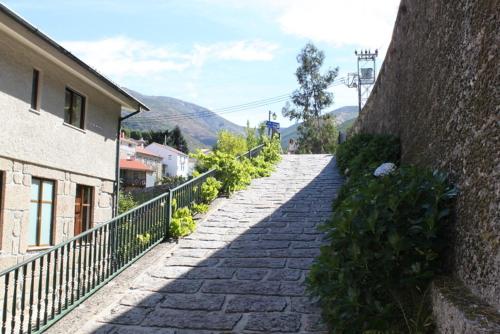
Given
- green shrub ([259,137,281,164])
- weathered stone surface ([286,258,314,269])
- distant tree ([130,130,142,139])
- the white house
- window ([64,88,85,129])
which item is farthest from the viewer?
distant tree ([130,130,142,139])

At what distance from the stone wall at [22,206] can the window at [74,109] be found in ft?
4.41

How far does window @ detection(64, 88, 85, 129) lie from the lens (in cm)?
1080

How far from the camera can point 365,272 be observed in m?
3.37

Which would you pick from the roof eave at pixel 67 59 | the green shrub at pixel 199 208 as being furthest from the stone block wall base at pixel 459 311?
the roof eave at pixel 67 59

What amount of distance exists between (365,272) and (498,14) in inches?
74.4

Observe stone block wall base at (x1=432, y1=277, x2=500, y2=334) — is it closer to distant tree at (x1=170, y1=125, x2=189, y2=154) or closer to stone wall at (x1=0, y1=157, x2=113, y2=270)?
stone wall at (x1=0, y1=157, x2=113, y2=270)

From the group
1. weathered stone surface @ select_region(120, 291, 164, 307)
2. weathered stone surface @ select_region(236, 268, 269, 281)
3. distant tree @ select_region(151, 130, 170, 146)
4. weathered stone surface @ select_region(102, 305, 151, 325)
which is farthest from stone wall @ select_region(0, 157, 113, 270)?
distant tree @ select_region(151, 130, 170, 146)

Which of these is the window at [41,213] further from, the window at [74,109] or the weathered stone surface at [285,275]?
the weathered stone surface at [285,275]

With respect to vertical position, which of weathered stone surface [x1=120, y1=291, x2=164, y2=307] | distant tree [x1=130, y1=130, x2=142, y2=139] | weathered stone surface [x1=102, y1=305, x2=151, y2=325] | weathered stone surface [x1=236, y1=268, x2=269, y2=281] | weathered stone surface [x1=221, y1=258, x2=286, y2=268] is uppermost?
distant tree [x1=130, y1=130, x2=142, y2=139]

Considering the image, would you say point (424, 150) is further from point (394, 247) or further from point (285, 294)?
point (285, 294)

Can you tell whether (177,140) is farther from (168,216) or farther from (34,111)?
(168,216)

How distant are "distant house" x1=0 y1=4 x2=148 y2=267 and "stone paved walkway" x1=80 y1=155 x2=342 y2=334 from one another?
11.4ft

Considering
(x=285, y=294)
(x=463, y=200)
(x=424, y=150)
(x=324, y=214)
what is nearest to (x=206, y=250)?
(x=285, y=294)

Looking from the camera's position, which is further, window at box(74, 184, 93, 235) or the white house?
the white house
